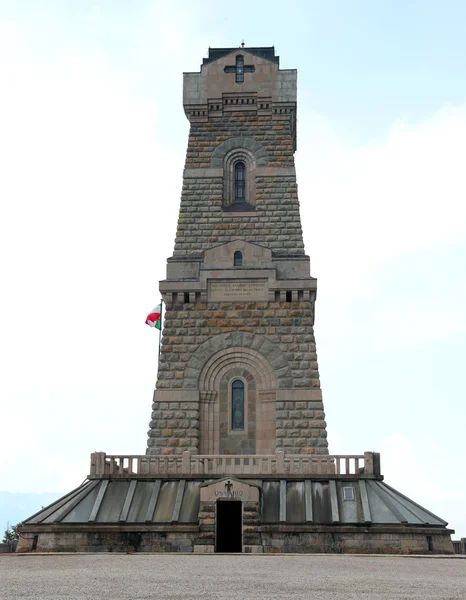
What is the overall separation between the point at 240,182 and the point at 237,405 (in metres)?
10.2

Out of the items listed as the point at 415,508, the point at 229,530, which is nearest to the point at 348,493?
the point at 415,508

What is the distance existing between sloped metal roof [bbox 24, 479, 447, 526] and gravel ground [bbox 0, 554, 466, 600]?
22.3 feet

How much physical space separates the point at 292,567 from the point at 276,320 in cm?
1811

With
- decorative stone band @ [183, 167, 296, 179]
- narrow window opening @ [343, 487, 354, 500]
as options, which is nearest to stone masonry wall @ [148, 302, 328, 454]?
narrow window opening @ [343, 487, 354, 500]

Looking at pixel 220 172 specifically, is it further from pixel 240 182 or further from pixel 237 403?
pixel 237 403

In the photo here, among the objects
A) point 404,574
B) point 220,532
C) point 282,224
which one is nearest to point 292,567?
point 404,574

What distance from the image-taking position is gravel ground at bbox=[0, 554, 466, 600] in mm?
12289

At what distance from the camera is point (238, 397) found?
34312mm

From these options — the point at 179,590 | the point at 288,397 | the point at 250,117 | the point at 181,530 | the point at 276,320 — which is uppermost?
the point at 250,117

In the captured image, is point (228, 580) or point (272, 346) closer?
point (228, 580)

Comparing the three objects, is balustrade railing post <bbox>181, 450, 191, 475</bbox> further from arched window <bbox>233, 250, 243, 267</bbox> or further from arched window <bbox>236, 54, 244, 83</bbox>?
arched window <bbox>236, 54, 244, 83</bbox>

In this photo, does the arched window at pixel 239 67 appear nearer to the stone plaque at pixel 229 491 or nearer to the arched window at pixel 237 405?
the arched window at pixel 237 405

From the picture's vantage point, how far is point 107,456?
29.8 meters

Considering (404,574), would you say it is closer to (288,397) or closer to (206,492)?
(206,492)
